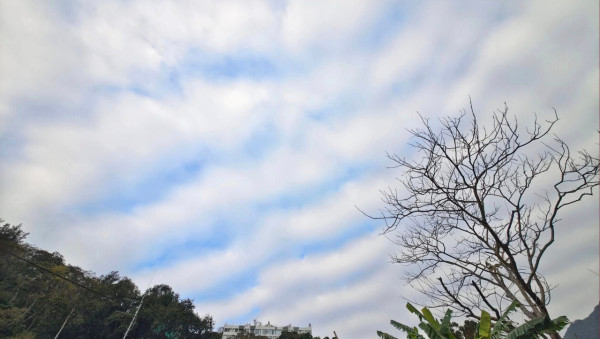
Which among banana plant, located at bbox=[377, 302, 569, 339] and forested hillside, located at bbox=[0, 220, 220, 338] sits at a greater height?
forested hillside, located at bbox=[0, 220, 220, 338]

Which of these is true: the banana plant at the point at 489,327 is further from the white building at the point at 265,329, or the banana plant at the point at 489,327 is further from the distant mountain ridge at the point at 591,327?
the white building at the point at 265,329

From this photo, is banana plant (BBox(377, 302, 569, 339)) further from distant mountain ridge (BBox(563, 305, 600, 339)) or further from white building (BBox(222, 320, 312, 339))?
white building (BBox(222, 320, 312, 339))

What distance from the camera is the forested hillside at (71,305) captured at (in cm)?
3406

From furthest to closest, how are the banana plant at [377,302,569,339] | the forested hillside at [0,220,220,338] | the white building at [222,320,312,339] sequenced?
1. the white building at [222,320,312,339]
2. the forested hillside at [0,220,220,338]
3. the banana plant at [377,302,569,339]

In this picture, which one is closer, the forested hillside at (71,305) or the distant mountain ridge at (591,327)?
the distant mountain ridge at (591,327)

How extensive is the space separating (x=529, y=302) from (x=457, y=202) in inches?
87.5

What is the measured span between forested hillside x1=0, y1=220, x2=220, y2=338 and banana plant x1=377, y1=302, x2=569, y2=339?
34.7 m

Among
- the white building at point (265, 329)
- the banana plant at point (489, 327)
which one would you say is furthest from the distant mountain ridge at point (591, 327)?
the white building at point (265, 329)

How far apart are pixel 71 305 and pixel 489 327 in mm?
48461

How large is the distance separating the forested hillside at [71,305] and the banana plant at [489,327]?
114 feet

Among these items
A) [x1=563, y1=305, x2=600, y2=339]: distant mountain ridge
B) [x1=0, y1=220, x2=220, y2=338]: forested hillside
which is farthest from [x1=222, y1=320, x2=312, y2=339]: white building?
[x1=563, y1=305, x2=600, y2=339]: distant mountain ridge

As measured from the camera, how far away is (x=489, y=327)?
5285mm

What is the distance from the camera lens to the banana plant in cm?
454

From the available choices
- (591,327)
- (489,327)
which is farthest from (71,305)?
(591,327)
